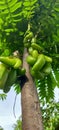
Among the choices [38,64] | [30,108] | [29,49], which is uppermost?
[29,49]

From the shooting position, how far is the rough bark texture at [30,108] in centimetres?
254

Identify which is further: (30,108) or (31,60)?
(31,60)

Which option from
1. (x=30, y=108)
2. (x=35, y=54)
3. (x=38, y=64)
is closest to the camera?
(x=30, y=108)

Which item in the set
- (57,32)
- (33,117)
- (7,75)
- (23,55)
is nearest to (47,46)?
(57,32)

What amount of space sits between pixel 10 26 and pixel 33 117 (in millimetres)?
1158

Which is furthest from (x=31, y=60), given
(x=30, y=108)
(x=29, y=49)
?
(x=30, y=108)

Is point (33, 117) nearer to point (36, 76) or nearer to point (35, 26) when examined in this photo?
point (36, 76)

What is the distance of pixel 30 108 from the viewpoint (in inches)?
104

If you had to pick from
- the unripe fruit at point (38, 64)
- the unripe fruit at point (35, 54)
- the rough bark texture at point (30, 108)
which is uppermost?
the unripe fruit at point (35, 54)

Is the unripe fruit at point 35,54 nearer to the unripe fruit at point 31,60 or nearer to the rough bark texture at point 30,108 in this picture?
the unripe fruit at point 31,60

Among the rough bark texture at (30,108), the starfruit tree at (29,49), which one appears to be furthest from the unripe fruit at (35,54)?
the rough bark texture at (30,108)

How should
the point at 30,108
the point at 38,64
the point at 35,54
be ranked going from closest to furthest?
the point at 30,108 → the point at 38,64 → the point at 35,54

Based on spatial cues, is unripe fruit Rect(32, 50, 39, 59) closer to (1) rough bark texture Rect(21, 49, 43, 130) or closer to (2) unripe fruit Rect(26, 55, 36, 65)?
(2) unripe fruit Rect(26, 55, 36, 65)

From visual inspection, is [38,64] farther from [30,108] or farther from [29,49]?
[30,108]
